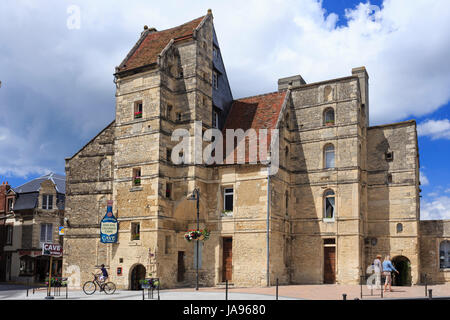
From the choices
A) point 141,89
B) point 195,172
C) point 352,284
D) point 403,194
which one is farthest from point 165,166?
point 403,194

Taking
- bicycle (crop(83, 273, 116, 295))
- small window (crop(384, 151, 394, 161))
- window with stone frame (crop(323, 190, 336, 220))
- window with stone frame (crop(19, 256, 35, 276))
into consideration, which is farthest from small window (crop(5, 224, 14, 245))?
small window (crop(384, 151, 394, 161))

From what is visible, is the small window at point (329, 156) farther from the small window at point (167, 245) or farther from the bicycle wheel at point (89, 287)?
the bicycle wheel at point (89, 287)

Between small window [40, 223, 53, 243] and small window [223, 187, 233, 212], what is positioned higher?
small window [223, 187, 233, 212]

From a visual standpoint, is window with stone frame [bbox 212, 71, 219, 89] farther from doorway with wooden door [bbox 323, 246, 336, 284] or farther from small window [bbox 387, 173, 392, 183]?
doorway with wooden door [bbox 323, 246, 336, 284]

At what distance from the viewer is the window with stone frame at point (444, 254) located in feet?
102

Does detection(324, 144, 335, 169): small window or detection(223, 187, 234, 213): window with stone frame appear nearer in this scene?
detection(223, 187, 234, 213): window with stone frame

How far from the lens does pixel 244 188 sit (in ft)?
96.1

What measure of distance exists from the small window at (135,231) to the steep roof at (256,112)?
8365mm

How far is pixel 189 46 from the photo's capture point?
31.2 meters

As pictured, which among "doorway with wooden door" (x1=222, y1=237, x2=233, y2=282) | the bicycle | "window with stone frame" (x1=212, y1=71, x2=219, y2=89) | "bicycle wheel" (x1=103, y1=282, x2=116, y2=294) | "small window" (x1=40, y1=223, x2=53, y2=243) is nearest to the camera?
the bicycle

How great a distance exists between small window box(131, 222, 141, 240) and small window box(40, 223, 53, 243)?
1668 centimetres

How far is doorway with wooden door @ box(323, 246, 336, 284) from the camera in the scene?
30.1 meters

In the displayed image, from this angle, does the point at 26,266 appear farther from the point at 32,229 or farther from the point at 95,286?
the point at 95,286

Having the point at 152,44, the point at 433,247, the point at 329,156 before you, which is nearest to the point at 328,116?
the point at 329,156
